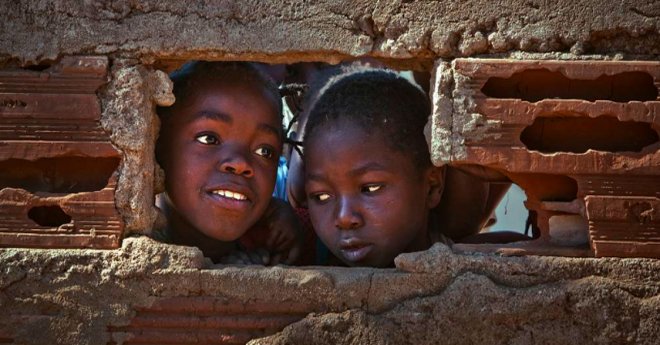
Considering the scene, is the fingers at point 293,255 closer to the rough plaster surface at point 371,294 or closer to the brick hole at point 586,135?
the rough plaster surface at point 371,294

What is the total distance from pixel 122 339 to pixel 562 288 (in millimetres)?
1475

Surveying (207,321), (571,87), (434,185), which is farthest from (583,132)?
(207,321)

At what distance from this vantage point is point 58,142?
9.87ft

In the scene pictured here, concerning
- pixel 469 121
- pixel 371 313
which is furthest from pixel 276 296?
pixel 469 121

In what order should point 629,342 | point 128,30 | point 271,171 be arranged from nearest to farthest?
point 629,342 < point 128,30 < point 271,171

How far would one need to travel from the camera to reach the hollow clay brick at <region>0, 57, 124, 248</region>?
3000mm

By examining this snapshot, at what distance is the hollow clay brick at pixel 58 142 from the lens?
300cm

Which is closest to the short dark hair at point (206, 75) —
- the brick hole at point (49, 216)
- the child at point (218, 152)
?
the child at point (218, 152)

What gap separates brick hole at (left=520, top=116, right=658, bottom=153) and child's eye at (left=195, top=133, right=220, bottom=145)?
1.19m

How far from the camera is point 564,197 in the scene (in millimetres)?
3037

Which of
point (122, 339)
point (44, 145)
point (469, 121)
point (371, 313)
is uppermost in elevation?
point (469, 121)

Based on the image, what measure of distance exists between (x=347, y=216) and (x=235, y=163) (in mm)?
488

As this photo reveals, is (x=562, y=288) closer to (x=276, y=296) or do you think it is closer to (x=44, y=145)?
(x=276, y=296)

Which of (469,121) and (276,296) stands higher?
(469,121)
